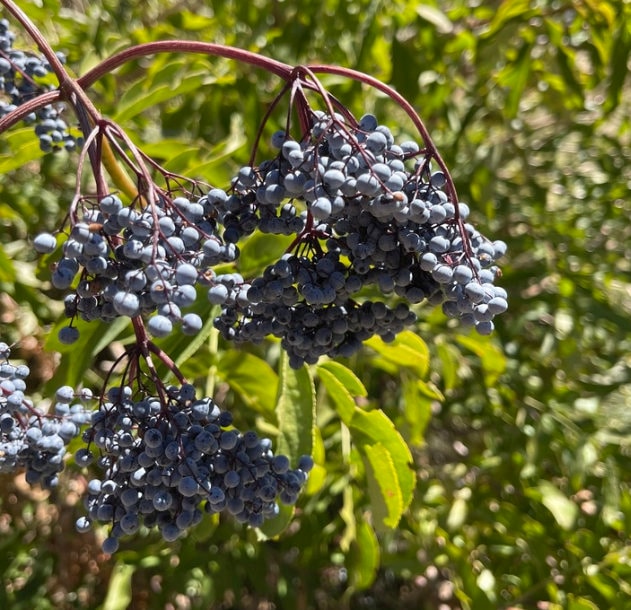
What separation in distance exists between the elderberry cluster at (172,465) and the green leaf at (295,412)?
22cm

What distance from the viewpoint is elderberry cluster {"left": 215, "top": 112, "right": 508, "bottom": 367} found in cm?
92

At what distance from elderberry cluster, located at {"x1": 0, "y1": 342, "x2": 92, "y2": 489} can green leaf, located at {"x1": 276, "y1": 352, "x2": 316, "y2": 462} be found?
36 cm

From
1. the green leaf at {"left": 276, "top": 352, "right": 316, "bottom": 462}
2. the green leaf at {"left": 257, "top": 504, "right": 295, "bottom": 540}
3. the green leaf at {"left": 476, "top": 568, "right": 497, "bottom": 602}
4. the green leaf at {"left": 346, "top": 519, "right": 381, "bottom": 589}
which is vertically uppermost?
the green leaf at {"left": 276, "top": 352, "right": 316, "bottom": 462}

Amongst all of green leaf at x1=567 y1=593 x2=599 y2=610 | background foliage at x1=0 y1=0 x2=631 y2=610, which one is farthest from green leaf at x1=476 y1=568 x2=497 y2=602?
green leaf at x1=567 y1=593 x2=599 y2=610

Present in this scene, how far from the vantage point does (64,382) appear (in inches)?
56.1

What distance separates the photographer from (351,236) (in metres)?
0.98

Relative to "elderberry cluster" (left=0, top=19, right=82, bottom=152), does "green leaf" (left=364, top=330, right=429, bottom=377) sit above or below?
below

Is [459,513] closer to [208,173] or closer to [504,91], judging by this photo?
[208,173]

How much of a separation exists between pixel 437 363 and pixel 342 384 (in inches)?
40.8

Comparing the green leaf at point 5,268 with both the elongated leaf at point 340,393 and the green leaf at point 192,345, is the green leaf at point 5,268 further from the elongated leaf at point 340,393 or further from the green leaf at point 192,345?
the elongated leaf at point 340,393

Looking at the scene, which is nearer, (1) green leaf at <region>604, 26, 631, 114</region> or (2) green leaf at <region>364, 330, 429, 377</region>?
(2) green leaf at <region>364, 330, 429, 377</region>

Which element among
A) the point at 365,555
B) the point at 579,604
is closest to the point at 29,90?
the point at 365,555

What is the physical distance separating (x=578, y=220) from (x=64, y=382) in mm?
2285

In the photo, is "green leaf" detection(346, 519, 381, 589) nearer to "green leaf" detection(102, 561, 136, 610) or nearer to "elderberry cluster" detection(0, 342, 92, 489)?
"green leaf" detection(102, 561, 136, 610)
